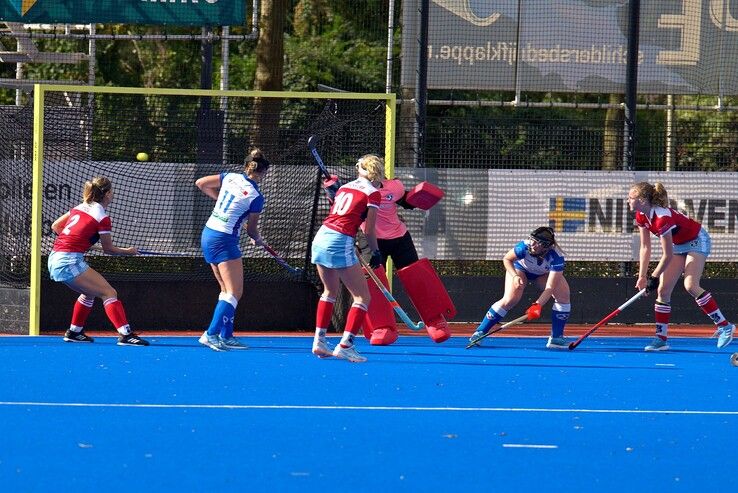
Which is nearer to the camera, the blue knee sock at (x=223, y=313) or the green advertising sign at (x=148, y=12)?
the blue knee sock at (x=223, y=313)

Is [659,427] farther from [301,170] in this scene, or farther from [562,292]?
[301,170]

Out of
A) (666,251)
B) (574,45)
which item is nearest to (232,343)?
(666,251)

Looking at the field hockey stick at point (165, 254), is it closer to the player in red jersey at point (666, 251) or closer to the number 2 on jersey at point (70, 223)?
the number 2 on jersey at point (70, 223)

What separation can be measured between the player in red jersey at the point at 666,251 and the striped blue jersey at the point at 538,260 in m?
0.70

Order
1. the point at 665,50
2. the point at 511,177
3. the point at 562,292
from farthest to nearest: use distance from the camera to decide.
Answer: the point at 665,50 → the point at 511,177 → the point at 562,292

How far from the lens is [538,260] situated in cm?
1166

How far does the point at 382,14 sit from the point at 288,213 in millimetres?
9940

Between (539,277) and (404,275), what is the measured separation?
3.89 ft

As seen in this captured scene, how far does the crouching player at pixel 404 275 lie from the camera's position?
11.8 metres

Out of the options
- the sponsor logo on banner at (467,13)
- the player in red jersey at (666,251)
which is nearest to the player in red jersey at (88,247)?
the player in red jersey at (666,251)

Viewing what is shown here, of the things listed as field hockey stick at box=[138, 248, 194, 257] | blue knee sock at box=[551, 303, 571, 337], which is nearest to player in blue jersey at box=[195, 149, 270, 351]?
field hockey stick at box=[138, 248, 194, 257]

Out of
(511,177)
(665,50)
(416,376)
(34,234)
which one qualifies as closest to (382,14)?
(665,50)

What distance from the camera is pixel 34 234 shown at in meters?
12.3

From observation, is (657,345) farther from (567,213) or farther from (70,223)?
(70,223)
